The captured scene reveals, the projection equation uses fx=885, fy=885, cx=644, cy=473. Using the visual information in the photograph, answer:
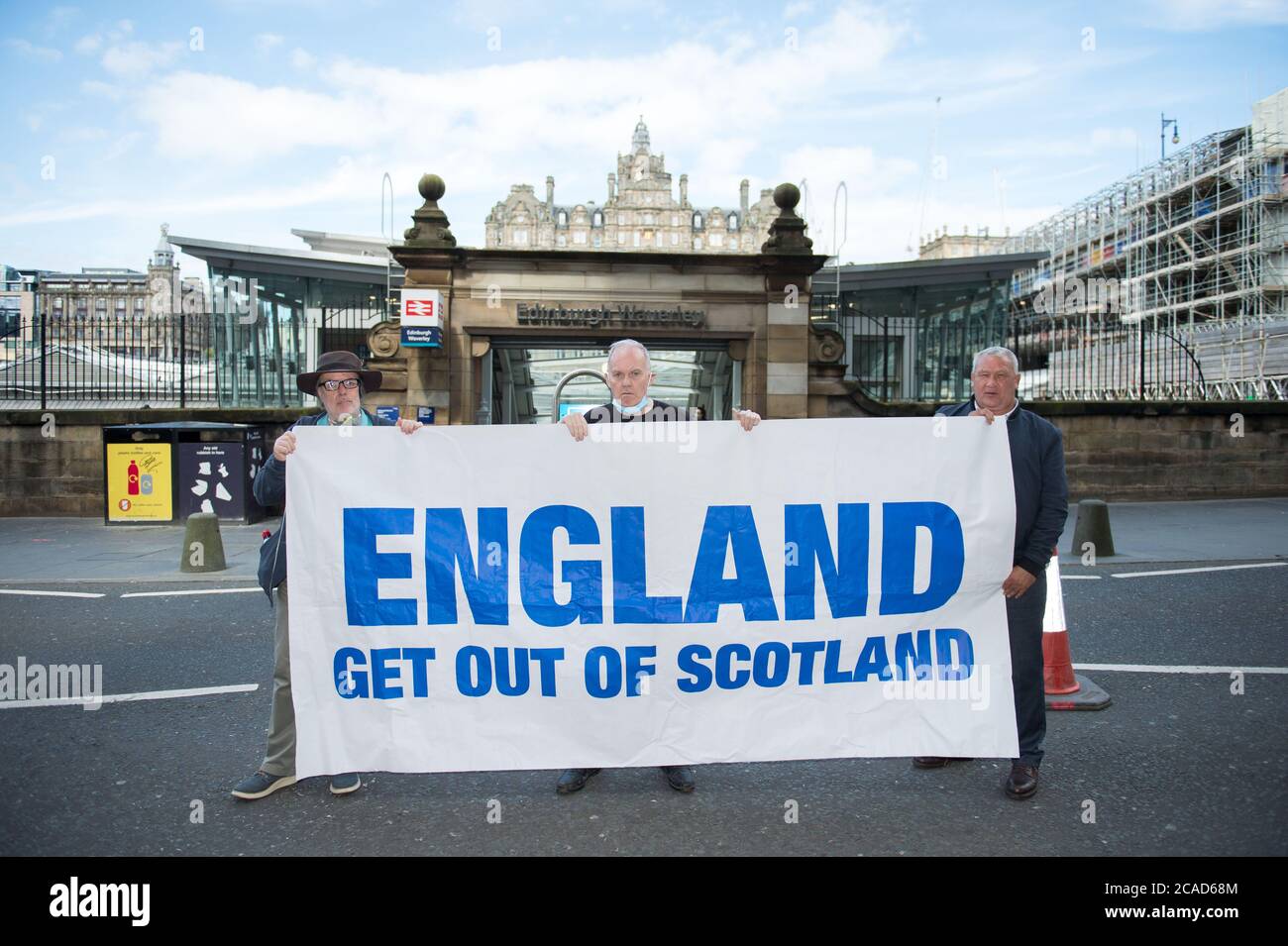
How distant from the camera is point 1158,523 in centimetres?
1276

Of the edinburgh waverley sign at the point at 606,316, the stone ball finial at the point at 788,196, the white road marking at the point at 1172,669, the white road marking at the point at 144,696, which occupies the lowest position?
the white road marking at the point at 144,696

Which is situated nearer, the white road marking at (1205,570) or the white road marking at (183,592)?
the white road marking at (183,592)

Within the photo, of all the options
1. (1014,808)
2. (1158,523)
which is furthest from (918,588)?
(1158,523)

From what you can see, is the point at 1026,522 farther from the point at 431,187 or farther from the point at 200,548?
the point at 431,187

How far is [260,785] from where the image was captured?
379 centimetres

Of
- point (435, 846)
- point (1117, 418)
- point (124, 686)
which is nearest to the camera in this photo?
point (435, 846)

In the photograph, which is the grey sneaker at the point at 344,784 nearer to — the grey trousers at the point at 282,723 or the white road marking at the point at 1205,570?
the grey trousers at the point at 282,723

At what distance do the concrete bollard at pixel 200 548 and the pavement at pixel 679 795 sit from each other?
3185mm

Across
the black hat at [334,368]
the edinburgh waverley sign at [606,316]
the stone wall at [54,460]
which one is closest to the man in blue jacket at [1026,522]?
the black hat at [334,368]

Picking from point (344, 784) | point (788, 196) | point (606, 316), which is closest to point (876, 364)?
point (788, 196)

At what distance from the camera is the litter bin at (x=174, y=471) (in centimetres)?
1285

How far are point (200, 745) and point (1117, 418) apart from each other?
1528cm

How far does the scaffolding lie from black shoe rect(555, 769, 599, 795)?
2743 centimetres
